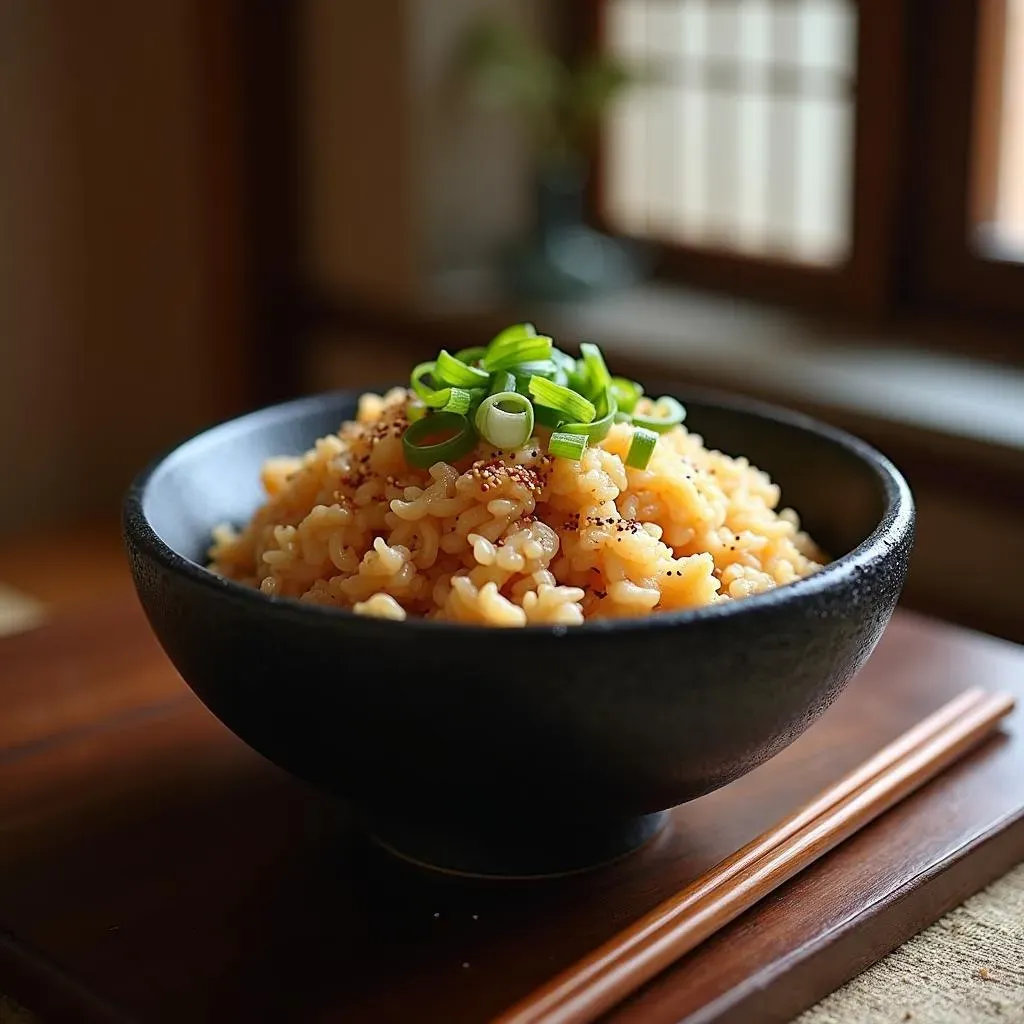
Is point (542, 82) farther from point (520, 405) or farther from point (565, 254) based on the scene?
point (520, 405)

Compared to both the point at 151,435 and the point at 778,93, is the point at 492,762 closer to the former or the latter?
the point at 778,93

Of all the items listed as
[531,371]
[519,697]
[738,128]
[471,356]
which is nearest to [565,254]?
[738,128]

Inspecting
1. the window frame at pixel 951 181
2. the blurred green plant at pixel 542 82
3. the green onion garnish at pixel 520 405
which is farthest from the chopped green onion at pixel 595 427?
the blurred green plant at pixel 542 82

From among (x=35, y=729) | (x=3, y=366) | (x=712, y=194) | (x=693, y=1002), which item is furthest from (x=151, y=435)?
(x=693, y=1002)

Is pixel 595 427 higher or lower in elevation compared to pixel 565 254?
higher

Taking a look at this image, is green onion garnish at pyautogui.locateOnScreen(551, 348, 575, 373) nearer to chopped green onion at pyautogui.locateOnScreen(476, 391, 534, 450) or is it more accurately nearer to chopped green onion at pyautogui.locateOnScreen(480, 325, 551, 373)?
chopped green onion at pyautogui.locateOnScreen(480, 325, 551, 373)

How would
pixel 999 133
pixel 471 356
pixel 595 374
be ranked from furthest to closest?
1. pixel 999 133
2. pixel 471 356
3. pixel 595 374

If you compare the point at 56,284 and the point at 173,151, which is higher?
the point at 173,151
